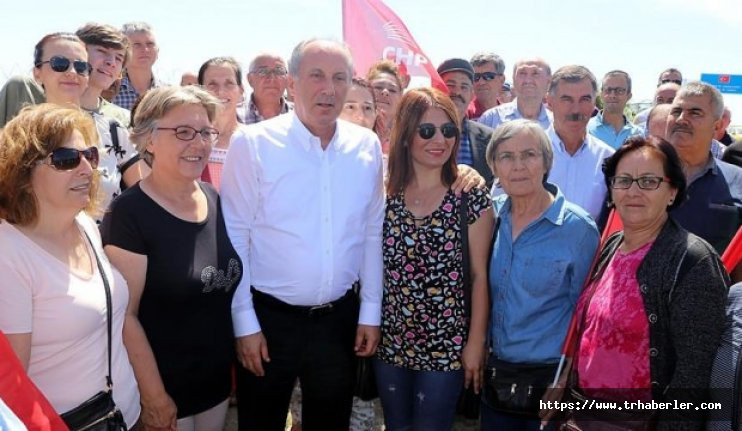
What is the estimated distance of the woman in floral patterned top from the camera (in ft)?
9.93

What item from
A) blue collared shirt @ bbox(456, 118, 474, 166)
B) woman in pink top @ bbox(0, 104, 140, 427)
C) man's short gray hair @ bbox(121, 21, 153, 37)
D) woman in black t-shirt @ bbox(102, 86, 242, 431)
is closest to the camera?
woman in pink top @ bbox(0, 104, 140, 427)

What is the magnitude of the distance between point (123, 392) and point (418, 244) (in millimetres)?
1569

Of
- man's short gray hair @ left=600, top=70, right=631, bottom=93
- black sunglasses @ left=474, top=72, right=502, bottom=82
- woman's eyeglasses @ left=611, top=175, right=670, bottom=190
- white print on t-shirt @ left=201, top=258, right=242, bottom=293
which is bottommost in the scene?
white print on t-shirt @ left=201, top=258, right=242, bottom=293

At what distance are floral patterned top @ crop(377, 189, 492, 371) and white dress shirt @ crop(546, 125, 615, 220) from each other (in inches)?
64.7

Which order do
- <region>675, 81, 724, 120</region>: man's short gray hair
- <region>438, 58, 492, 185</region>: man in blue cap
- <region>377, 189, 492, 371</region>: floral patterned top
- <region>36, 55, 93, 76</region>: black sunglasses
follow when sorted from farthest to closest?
<region>438, 58, 492, 185</region>: man in blue cap, <region>675, 81, 724, 120</region>: man's short gray hair, <region>36, 55, 93, 76</region>: black sunglasses, <region>377, 189, 492, 371</region>: floral patterned top

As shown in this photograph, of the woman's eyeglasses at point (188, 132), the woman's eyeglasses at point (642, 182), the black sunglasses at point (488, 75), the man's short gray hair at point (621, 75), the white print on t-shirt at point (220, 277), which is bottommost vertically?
the white print on t-shirt at point (220, 277)

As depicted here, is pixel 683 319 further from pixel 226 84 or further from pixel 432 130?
pixel 226 84

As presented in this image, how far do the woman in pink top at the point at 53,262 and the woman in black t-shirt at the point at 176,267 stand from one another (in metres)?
0.18

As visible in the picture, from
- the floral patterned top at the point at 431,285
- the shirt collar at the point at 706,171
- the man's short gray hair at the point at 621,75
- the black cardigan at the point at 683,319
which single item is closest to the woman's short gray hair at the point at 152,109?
the floral patterned top at the point at 431,285

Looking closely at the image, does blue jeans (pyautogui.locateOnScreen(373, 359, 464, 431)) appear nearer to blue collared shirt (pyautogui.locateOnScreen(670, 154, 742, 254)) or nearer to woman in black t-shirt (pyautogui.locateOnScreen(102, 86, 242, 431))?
woman in black t-shirt (pyautogui.locateOnScreen(102, 86, 242, 431))

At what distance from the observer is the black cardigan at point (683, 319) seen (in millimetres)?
2256

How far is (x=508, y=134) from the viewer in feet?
10.1

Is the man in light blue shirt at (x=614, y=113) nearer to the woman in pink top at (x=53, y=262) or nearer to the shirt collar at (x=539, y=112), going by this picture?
the shirt collar at (x=539, y=112)

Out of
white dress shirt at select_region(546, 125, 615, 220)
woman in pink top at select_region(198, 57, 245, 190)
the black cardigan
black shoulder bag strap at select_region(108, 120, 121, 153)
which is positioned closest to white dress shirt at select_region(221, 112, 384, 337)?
black shoulder bag strap at select_region(108, 120, 121, 153)
